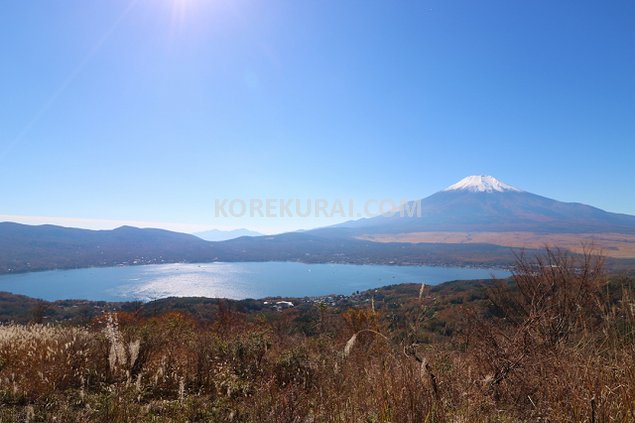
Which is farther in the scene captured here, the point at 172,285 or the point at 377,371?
the point at 172,285

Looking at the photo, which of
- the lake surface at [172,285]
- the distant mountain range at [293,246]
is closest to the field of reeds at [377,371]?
the lake surface at [172,285]

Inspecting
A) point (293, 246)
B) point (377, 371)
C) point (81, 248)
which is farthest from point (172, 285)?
point (293, 246)

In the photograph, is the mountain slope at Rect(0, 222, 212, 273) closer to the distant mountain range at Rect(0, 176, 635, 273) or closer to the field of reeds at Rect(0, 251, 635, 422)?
the distant mountain range at Rect(0, 176, 635, 273)

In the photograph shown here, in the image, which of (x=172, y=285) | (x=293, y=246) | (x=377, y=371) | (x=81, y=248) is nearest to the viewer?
(x=377, y=371)

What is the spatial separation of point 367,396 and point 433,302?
76cm

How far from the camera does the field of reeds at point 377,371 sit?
1940 millimetres

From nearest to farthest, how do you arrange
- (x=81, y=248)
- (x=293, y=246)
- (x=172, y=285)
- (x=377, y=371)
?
1. (x=377, y=371)
2. (x=172, y=285)
3. (x=81, y=248)
4. (x=293, y=246)

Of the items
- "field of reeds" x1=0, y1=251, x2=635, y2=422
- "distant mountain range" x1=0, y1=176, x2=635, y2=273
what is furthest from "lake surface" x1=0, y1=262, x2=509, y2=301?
"field of reeds" x1=0, y1=251, x2=635, y2=422

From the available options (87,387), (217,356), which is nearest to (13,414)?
(87,387)

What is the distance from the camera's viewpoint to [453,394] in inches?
80.5

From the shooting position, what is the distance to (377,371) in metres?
2.28

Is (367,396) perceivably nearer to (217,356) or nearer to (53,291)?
(217,356)

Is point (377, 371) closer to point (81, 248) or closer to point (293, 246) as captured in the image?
point (81, 248)

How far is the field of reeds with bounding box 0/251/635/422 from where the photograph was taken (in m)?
1.94
